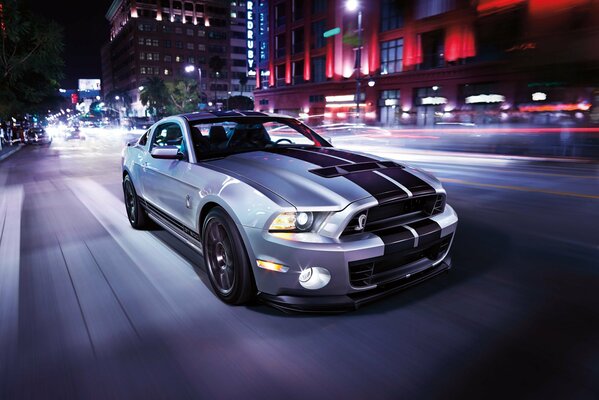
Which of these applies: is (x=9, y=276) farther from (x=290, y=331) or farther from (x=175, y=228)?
(x=290, y=331)

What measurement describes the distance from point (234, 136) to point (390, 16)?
39406 millimetres

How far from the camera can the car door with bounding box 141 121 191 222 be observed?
14.3ft

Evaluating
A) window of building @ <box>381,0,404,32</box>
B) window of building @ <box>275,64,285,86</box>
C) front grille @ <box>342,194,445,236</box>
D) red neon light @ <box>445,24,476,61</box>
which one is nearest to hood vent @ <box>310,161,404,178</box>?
front grille @ <box>342,194,445,236</box>

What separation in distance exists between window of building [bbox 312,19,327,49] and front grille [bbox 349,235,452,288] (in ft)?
156

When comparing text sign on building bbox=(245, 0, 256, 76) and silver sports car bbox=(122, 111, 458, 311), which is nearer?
silver sports car bbox=(122, 111, 458, 311)

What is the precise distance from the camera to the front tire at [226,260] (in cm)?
337

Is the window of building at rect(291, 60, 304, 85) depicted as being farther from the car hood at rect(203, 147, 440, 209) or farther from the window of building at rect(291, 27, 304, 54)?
the car hood at rect(203, 147, 440, 209)

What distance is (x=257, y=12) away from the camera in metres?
76.2

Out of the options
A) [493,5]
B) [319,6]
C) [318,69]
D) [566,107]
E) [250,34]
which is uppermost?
[250,34]

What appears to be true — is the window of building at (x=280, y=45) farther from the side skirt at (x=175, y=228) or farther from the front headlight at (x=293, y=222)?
the front headlight at (x=293, y=222)

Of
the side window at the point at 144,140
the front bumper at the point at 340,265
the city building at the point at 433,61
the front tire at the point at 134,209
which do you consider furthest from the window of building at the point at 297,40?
the front bumper at the point at 340,265

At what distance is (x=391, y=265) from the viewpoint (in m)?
3.29

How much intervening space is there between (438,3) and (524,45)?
20.4 meters

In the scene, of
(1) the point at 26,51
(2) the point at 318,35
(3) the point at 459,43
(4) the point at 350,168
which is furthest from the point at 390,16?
(4) the point at 350,168
